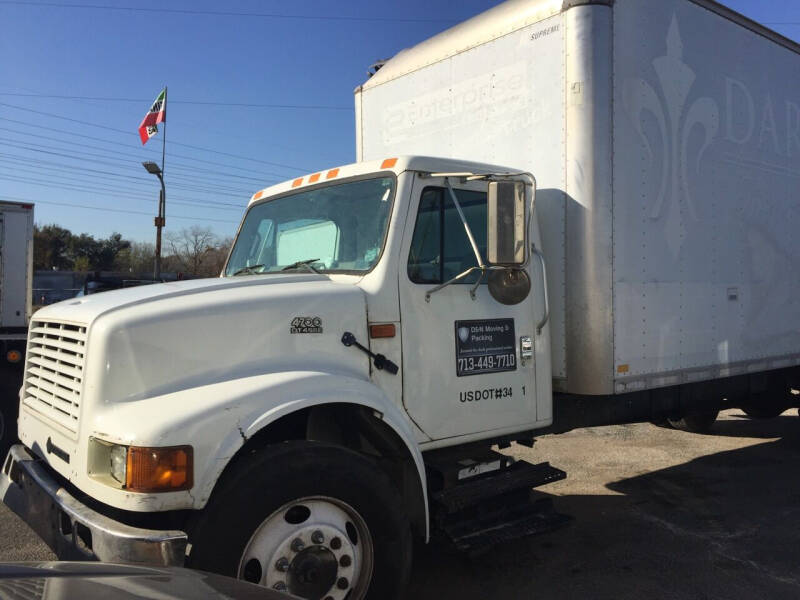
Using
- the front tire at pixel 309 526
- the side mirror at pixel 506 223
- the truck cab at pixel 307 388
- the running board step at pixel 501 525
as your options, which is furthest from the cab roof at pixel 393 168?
the running board step at pixel 501 525

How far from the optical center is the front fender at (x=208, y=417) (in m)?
2.49

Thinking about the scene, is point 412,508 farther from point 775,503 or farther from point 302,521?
point 775,503

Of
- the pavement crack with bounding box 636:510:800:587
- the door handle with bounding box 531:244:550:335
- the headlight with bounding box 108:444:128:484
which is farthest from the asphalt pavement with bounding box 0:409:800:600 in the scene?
the headlight with bounding box 108:444:128:484

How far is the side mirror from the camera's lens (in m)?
3.23

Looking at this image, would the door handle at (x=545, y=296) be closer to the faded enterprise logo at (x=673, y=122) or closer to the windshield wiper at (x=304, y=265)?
the faded enterprise logo at (x=673, y=122)

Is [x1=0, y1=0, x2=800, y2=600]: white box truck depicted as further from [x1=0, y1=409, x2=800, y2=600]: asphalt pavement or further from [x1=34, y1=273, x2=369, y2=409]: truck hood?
[x1=0, y1=409, x2=800, y2=600]: asphalt pavement

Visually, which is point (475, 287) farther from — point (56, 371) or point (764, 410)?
point (764, 410)

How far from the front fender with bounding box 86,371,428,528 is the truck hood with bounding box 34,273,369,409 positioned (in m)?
0.10

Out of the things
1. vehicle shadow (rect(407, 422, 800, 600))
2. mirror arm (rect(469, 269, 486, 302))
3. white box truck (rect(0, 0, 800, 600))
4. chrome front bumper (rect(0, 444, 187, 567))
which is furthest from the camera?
vehicle shadow (rect(407, 422, 800, 600))

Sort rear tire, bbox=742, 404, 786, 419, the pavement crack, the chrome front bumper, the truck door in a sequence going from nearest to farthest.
→ 1. the chrome front bumper
2. the truck door
3. the pavement crack
4. rear tire, bbox=742, 404, 786, 419

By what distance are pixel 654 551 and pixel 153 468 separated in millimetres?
3343

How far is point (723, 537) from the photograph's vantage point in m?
4.52

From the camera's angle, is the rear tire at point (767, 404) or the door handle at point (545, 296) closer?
the door handle at point (545, 296)

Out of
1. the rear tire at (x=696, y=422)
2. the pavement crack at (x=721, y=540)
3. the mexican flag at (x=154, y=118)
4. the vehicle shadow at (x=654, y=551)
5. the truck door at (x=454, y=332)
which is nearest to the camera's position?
the truck door at (x=454, y=332)
